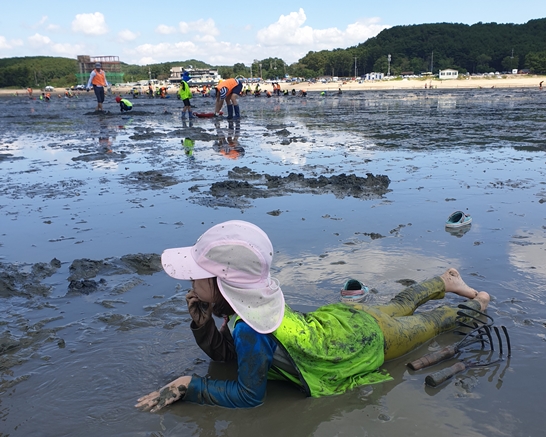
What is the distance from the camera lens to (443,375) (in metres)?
2.69

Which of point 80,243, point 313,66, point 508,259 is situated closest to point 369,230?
point 508,259

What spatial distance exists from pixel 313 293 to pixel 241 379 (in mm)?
1567

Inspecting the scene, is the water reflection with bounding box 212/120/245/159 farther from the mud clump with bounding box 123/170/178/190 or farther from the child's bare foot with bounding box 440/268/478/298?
the child's bare foot with bounding box 440/268/478/298

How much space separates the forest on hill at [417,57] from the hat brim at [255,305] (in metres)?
129

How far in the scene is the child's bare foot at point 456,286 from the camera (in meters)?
A: 3.48

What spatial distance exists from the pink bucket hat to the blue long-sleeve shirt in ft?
0.26

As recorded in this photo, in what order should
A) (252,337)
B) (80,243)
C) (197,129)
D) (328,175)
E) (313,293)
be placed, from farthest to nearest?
(197,129), (328,175), (80,243), (313,293), (252,337)

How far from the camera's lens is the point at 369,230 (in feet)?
17.3

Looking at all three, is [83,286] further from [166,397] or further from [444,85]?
[444,85]

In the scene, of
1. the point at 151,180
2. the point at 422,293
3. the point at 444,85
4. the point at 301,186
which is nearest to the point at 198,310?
the point at 422,293

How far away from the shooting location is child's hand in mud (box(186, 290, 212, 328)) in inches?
104

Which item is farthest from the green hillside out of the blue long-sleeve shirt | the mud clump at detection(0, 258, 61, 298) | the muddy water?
the blue long-sleeve shirt

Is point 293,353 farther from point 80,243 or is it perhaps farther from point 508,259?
point 80,243

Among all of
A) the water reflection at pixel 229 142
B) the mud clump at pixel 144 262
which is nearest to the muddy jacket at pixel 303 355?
the mud clump at pixel 144 262
